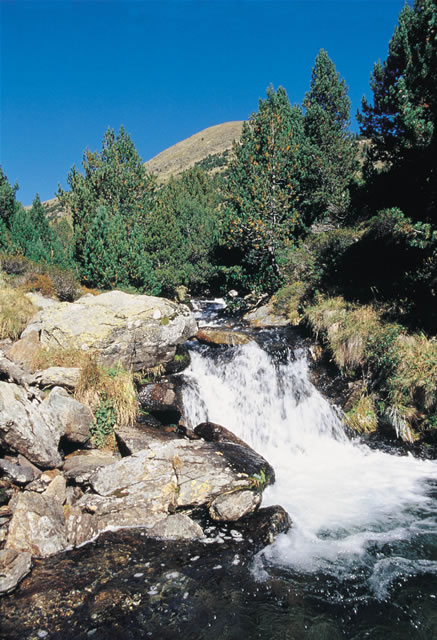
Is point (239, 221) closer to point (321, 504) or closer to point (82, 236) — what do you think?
point (82, 236)

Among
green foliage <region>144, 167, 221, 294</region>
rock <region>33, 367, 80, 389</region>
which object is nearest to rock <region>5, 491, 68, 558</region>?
rock <region>33, 367, 80, 389</region>

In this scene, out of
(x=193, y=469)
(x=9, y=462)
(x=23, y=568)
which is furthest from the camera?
(x=193, y=469)

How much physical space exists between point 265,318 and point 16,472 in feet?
44.0

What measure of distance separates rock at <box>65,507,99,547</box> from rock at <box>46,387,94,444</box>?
2161 mm

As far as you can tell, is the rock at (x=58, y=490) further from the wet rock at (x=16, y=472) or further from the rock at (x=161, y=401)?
the rock at (x=161, y=401)

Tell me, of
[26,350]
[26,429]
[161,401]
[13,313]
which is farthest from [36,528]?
[13,313]

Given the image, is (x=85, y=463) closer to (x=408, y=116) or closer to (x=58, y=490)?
(x=58, y=490)

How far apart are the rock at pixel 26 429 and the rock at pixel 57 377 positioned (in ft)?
4.86

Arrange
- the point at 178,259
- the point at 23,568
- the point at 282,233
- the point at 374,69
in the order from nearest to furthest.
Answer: the point at 23,568
the point at 374,69
the point at 282,233
the point at 178,259

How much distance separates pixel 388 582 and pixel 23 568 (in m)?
5.25

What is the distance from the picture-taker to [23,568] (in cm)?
504

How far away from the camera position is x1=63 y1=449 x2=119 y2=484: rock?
7172 mm

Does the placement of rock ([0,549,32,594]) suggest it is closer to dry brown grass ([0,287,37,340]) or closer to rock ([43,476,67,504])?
rock ([43,476,67,504])

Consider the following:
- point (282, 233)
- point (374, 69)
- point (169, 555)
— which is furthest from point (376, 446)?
point (282, 233)
